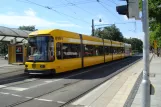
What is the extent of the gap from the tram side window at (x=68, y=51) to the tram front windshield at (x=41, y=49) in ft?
2.81

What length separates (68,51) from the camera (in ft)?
73.0

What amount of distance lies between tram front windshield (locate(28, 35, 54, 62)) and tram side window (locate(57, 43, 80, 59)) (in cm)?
86

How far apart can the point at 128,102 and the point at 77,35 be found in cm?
1507

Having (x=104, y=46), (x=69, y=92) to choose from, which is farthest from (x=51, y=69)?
(x=104, y=46)

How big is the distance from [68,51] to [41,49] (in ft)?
10.1

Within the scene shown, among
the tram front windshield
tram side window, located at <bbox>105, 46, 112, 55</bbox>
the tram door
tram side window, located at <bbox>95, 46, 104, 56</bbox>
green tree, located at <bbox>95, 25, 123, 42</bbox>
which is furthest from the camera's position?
green tree, located at <bbox>95, 25, 123, 42</bbox>

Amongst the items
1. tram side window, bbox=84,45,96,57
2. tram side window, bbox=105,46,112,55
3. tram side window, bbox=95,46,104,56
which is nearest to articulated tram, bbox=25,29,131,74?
tram side window, bbox=84,45,96,57

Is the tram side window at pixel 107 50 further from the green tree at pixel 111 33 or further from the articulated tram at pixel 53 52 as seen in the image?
the green tree at pixel 111 33

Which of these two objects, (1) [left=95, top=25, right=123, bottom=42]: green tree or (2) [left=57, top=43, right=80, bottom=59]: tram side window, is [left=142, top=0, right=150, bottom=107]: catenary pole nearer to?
(2) [left=57, top=43, right=80, bottom=59]: tram side window

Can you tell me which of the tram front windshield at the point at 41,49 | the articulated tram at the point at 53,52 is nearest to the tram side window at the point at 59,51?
the articulated tram at the point at 53,52

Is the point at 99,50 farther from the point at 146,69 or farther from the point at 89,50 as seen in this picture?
the point at 146,69

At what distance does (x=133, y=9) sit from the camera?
7.12m

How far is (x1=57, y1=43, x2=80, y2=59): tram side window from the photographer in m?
20.7

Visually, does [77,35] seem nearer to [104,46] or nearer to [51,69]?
[51,69]
